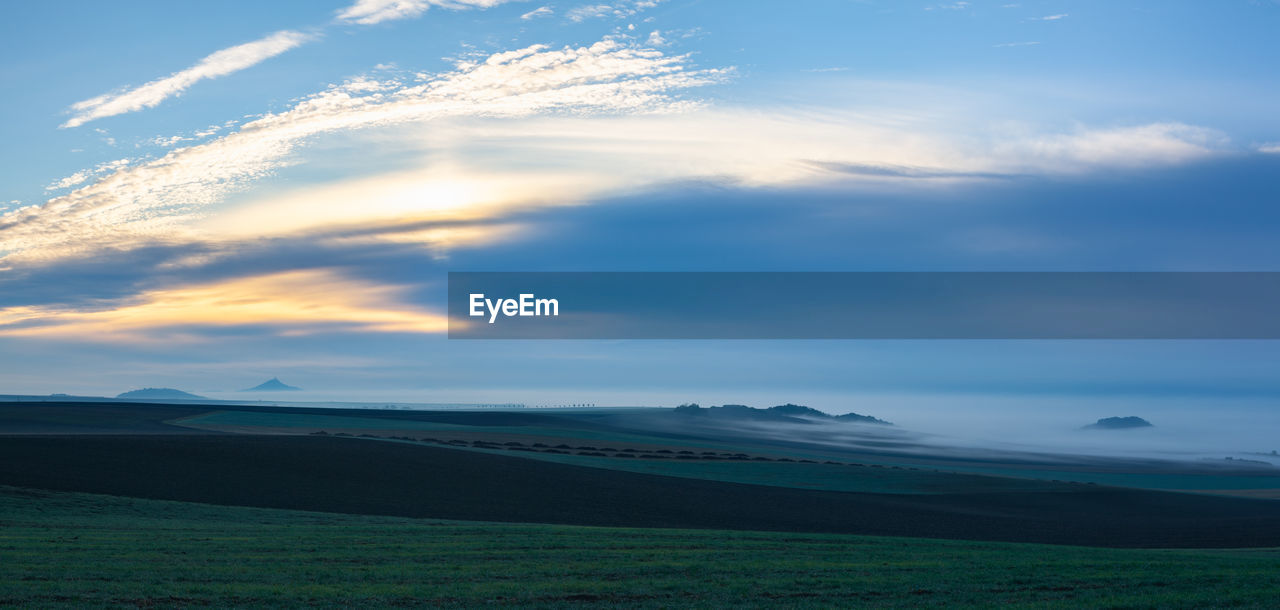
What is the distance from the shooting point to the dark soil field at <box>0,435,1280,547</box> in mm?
44312

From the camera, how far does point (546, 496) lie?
52.2 meters

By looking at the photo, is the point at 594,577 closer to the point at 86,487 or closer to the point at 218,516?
the point at 218,516

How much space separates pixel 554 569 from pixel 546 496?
96.1ft

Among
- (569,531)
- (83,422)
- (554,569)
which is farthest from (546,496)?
(83,422)

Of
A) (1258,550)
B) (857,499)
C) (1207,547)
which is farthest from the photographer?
(857,499)

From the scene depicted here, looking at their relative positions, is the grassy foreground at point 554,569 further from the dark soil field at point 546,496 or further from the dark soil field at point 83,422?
the dark soil field at point 83,422

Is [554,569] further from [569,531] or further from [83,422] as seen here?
[83,422]

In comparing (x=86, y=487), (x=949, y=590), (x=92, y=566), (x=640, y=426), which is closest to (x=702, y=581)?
(x=949, y=590)

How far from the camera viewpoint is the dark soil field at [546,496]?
4431 centimetres

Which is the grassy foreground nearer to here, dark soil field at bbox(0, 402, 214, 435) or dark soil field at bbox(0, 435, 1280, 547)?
dark soil field at bbox(0, 435, 1280, 547)

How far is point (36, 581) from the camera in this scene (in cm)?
1889

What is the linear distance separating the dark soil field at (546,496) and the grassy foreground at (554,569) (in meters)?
12.1

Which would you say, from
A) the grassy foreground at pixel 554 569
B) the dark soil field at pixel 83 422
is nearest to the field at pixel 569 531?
the grassy foreground at pixel 554 569

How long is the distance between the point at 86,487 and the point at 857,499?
136ft
